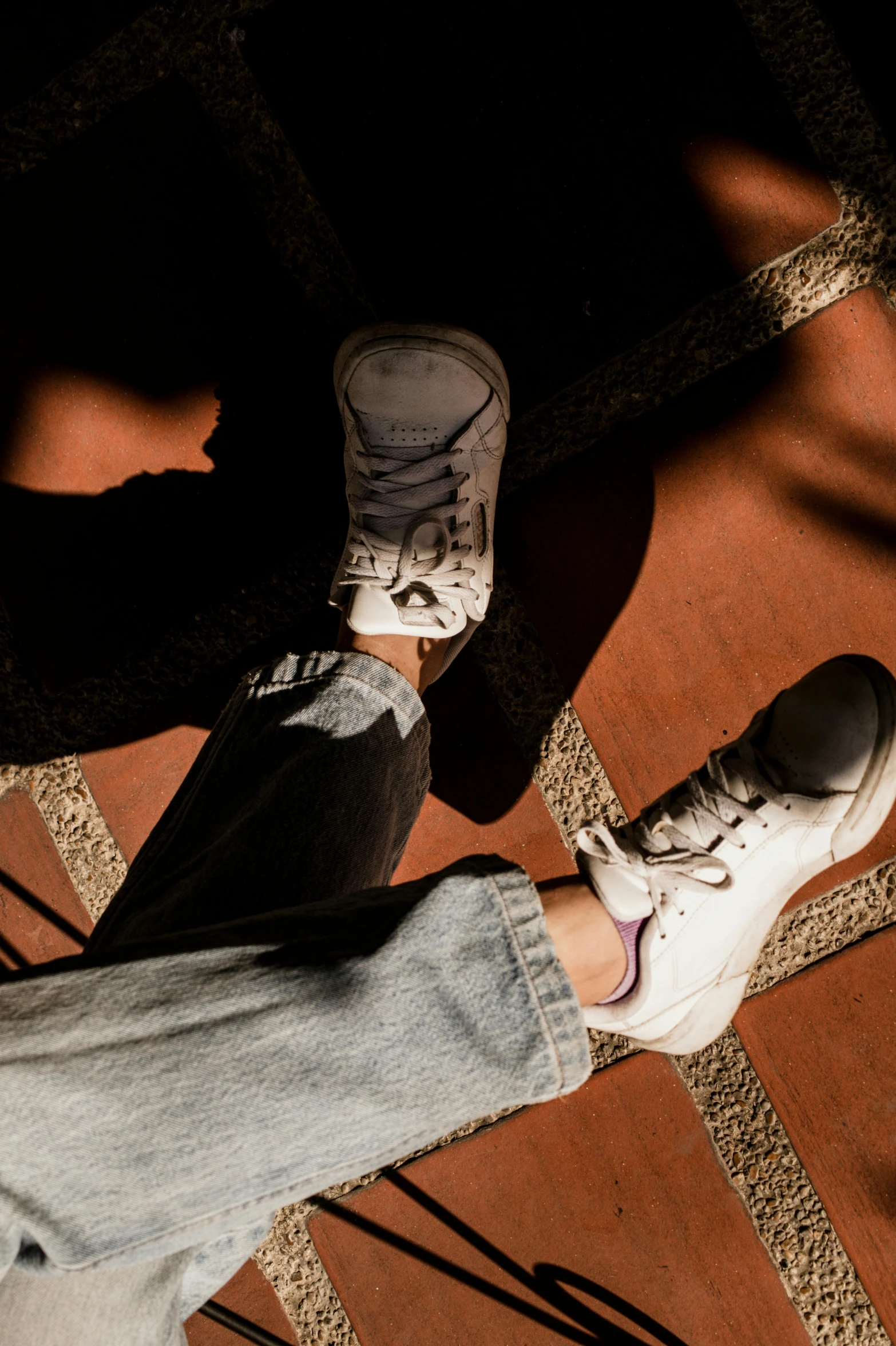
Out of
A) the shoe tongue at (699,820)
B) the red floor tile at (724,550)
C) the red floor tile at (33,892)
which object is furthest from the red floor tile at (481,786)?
the red floor tile at (33,892)

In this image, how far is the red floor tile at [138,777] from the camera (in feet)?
4.38

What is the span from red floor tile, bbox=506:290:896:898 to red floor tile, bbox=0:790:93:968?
0.91 metres

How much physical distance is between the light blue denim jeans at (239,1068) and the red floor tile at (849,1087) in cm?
63

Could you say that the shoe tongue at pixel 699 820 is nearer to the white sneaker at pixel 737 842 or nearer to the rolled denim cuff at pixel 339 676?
the white sneaker at pixel 737 842

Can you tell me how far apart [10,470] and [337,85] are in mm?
796

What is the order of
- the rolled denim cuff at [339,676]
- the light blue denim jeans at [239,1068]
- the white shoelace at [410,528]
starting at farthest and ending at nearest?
the white shoelace at [410,528]
the rolled denim cuff at [339,676]
the light blue denim jeans at [239,1068]

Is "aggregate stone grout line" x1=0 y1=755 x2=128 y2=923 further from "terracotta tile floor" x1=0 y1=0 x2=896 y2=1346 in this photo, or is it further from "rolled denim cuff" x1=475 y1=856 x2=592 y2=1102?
"rolled denim cuff" x1=475 y1=856 x2=592 y2=1102

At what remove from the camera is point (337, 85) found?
1219mm

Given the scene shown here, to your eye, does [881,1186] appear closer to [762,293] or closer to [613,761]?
[613,761]

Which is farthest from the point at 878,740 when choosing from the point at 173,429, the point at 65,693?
the point at 65,693

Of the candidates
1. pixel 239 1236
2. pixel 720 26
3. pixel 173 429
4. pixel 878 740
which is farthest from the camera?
pixel 173 429

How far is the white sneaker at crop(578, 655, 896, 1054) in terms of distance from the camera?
1011 millimetres

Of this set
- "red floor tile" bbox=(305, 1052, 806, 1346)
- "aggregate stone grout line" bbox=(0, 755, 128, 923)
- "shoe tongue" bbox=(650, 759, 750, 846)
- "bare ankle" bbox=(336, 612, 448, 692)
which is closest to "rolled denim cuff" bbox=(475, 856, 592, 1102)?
"shoe tongue" bbox=(650, 759, 750, 846)

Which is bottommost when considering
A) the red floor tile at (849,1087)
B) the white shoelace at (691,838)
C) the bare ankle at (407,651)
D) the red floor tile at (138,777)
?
the red floor tile at (849,1087)
